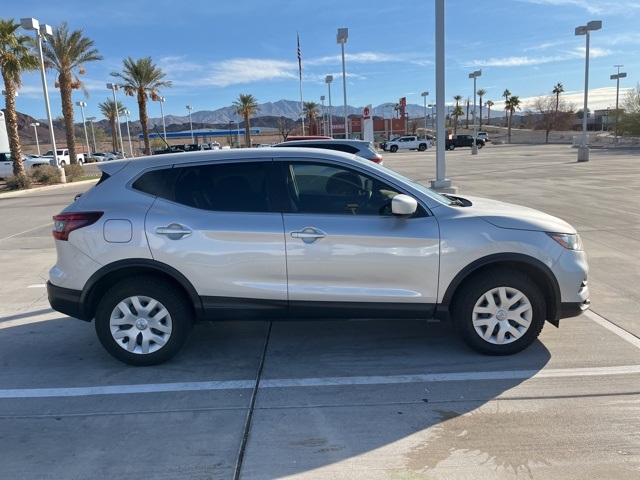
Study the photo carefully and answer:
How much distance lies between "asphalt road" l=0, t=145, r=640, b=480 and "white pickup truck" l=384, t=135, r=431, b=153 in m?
52.3

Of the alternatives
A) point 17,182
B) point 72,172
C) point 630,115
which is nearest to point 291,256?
point 17,182

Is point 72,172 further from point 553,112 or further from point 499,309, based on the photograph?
point 553,112

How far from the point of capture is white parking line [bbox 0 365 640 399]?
3.85 meters

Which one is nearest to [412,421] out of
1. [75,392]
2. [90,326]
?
[75,392]

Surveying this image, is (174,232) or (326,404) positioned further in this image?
(174,232)

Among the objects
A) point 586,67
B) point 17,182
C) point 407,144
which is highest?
point 586,67

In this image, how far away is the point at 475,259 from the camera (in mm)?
3990

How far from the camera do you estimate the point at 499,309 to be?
4.10m

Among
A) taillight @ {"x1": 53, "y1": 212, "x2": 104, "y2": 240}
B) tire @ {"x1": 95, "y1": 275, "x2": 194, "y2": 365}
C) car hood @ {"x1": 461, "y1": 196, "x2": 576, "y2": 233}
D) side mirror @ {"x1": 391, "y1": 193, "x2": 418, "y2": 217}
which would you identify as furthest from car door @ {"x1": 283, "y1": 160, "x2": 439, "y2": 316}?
taillight @ {"x1": 53, "y1": 212, "x2": 104, "y2": 240}

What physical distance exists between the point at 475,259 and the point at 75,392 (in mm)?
3277

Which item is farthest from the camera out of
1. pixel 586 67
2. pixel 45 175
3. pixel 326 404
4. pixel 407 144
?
pixel 407 144

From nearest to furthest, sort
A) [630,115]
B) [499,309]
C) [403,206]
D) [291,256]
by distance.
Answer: [403,206], [291,256], [499,309], [630,115]

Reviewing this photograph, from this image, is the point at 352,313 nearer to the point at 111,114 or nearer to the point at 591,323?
the point at 591,323

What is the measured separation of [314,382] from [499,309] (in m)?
1.61
